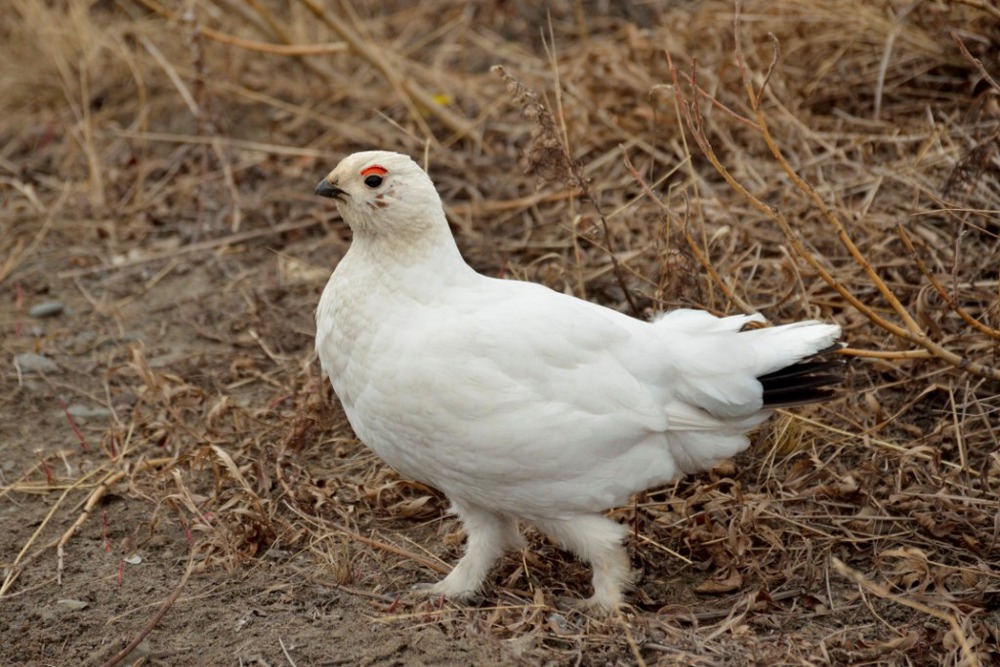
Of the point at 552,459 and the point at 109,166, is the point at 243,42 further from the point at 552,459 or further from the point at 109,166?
the point at 552,459

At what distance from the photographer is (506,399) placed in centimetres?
321

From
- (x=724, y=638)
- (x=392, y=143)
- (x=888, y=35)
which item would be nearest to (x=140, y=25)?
(x=392, y=143)

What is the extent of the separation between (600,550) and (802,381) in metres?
0.77

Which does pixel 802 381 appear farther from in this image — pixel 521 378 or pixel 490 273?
pixel 490 273

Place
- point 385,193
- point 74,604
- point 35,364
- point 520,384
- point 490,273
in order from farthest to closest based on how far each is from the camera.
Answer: point 490,273 → point 35,364 → point 74,604 → point 385,193 → point 520,384

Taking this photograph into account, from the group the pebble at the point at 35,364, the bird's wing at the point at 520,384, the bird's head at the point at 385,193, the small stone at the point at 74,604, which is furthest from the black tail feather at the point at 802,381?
the pebble at the point at 35,364

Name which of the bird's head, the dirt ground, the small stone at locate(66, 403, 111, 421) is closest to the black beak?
the bird's head

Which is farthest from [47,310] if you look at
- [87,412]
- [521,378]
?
[521,378]

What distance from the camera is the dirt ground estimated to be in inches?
136

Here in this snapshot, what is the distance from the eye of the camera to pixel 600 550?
3.48 meters

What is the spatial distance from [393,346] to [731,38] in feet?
11.3

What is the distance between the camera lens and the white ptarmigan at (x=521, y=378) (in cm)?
321

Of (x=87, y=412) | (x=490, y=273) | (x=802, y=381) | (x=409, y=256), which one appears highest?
(x=409, y=256)

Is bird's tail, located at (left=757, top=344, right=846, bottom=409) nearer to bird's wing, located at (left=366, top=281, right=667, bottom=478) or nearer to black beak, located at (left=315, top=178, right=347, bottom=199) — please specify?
bird's wing, located at (left=366, top=281, right=667, bottom=478)
